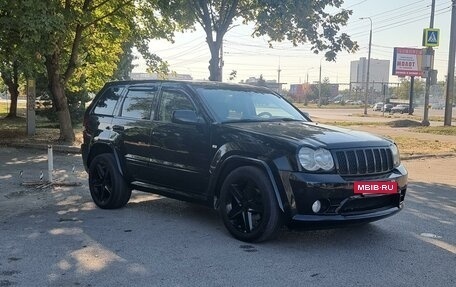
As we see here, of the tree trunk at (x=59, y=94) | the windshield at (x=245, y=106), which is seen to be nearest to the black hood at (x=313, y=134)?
the windshield at (x=245, y=106)

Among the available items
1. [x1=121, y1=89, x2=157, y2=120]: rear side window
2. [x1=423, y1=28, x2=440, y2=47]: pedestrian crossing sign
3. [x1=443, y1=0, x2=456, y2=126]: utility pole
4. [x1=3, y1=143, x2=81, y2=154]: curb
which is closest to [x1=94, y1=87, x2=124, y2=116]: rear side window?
[x1=121, y1=89, x2=157, y2=120]: rear side window

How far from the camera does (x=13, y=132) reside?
19109mm

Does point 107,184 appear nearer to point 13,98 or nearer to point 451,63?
point 451,63

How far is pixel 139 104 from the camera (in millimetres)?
7078

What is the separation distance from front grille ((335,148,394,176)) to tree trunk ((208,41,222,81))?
29.2 feet

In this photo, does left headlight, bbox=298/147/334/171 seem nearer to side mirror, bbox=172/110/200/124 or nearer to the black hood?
the black hood

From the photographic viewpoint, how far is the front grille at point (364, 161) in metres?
5.22

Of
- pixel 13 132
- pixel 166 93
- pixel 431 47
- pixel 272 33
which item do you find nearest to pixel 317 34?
pixel 272 33

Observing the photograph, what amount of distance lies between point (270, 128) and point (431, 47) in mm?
23923

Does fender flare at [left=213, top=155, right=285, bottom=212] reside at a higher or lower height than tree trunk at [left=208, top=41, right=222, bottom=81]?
lower

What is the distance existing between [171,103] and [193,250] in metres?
2.11

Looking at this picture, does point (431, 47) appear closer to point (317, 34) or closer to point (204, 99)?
point (317, 34)

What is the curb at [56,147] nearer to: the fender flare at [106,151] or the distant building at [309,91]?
the fender flare at [106,151]

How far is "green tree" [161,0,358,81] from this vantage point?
12.5 metres
